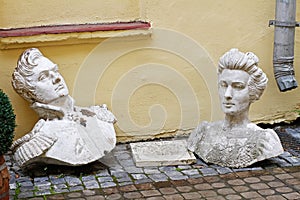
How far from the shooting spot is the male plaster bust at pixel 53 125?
5859 millimetres

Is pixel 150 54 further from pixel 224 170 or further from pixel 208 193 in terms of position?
pixel 208 193

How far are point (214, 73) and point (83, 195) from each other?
227 cm

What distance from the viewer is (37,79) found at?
239 inches

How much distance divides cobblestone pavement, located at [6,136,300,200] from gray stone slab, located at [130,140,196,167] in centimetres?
6

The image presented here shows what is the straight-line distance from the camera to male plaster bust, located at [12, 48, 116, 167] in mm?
5859

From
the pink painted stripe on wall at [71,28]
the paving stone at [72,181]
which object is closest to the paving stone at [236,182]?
the paving stone at [72,181]

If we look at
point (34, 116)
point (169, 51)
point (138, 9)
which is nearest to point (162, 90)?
point (169, 51)

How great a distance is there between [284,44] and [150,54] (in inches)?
58.3

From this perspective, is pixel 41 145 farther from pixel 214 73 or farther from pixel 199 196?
pixel 214 73

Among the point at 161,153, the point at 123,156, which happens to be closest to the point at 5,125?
the point at 123,156

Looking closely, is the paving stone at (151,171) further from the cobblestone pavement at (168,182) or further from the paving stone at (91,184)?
the paving stone at (91,184)

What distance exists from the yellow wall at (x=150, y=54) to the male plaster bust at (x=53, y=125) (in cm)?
37

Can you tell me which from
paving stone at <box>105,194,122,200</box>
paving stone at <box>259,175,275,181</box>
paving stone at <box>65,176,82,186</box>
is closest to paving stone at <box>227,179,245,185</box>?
paving stone at <box>259,175,275,181</box>

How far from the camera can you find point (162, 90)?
22.8 feet
